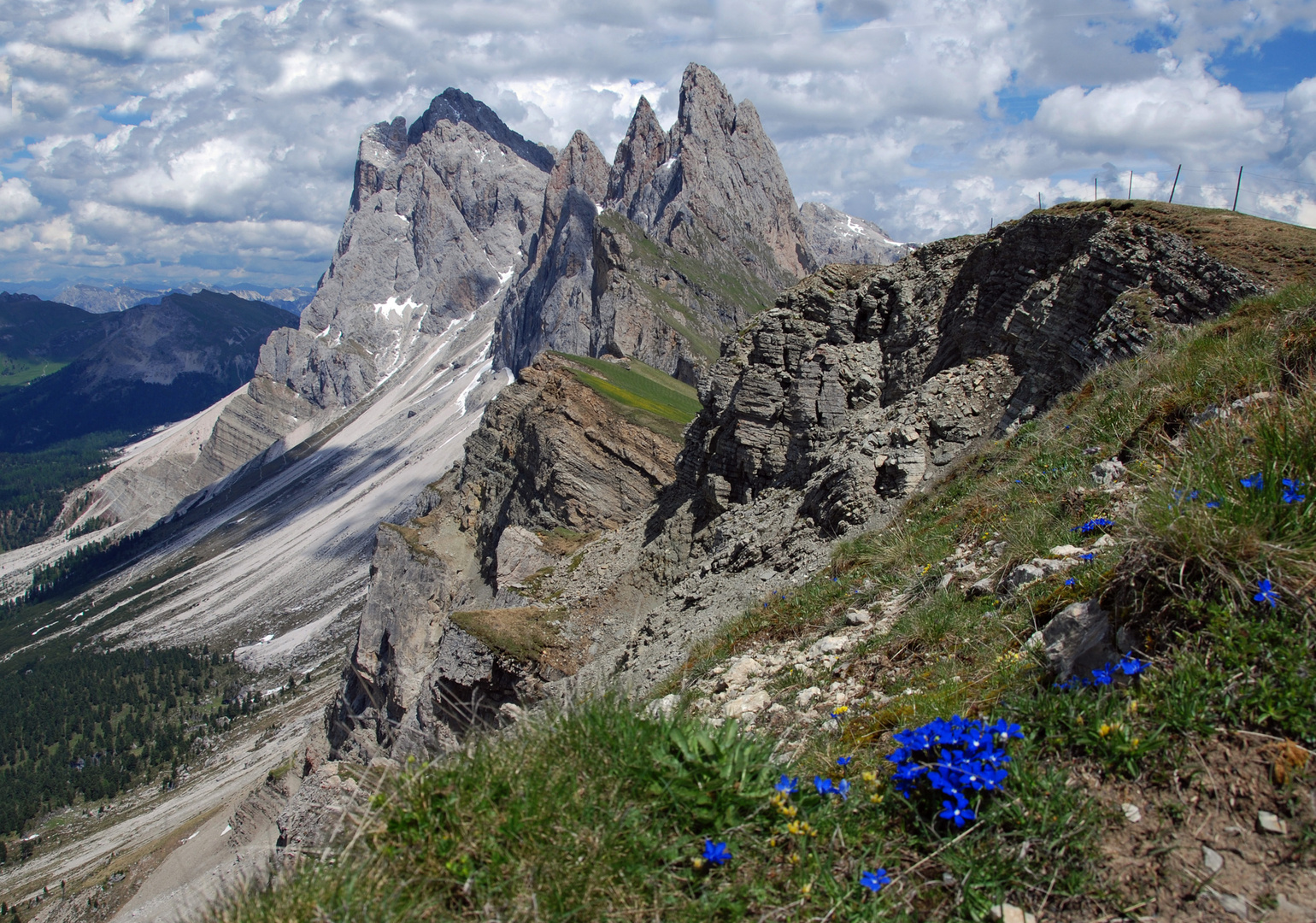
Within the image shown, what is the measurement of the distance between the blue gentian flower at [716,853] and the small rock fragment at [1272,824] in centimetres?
237

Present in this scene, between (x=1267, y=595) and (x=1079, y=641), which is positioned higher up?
(x=1267, y=595)

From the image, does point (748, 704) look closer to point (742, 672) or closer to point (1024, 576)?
point (742, 672)

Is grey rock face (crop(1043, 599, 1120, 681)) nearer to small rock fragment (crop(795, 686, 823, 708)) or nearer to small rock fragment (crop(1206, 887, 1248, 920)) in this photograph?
small rock fragment (crop(1206, 887, 1248, 920))

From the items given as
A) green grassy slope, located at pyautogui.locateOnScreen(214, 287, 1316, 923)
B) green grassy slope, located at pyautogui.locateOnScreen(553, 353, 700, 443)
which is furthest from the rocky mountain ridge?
green grassy slope, located at pyautogui.locateOnScreen(553, 353, 700, 443)

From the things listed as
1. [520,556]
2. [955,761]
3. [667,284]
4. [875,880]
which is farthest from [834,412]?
[667,284]

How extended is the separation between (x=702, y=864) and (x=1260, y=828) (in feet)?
8.25

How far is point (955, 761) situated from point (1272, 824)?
1.30 meters

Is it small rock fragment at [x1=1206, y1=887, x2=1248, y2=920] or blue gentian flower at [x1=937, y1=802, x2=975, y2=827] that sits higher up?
blue gentian flower at [x1=937, y1=802, x2=975, y2=827]

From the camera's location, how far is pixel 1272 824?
3.22 metres

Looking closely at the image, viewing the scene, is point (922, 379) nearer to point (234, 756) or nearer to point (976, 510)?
point (976, 510)

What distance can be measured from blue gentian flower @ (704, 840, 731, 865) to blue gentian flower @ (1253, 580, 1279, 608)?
2.94 m

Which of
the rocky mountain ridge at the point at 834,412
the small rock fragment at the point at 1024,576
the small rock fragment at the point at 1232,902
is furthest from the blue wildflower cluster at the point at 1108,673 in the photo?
the rocky mountain ridge at the point at 834,412

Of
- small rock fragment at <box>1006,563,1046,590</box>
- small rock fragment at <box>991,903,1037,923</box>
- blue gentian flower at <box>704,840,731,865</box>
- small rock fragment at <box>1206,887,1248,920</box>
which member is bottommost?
small rock fragment at <box>991,903,1037,923</box>

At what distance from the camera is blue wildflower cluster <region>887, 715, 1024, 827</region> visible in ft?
11.6
